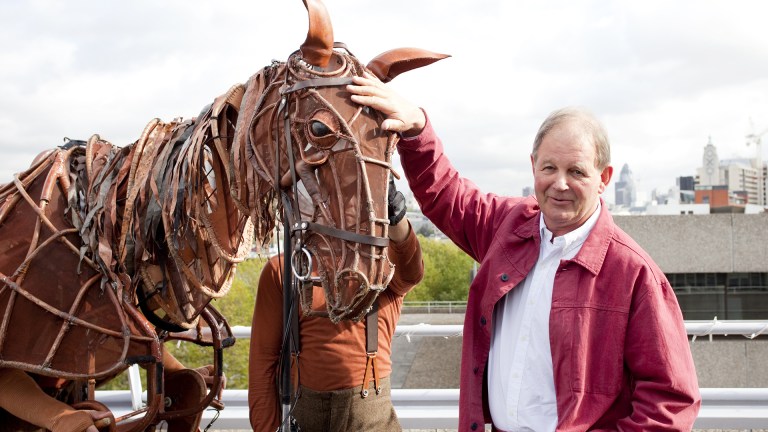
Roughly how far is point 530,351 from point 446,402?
6.04 feet

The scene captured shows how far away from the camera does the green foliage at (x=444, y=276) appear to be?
159 feet

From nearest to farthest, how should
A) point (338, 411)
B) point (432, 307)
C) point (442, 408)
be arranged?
point (338, 411) < point (442, 408) < point (432, 307)

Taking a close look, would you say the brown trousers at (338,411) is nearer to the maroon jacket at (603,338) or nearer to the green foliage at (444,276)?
the maroon jacket at (603,338)

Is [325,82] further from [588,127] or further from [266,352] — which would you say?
[266,352]

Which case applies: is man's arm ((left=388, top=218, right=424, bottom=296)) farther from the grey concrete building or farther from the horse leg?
the grey concrete building

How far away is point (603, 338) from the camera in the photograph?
185 centimetres

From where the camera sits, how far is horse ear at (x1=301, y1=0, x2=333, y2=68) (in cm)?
195

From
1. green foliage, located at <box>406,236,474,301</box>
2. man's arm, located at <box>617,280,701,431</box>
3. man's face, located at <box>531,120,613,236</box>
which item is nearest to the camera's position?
man's arm, located at <box>617,280,701,431</box>

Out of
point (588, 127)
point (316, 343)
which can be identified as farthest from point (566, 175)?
point (316, 343)

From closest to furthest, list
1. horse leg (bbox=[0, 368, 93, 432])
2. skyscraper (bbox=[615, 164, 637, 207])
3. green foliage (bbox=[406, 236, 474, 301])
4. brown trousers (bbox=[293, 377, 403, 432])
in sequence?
1. horse leg (bbox=[0, 368, 93, 432])
2. brown trousers (bbox=[293, 377, 403, 432])
3. green foliage (bbox=[406, 236, 474, 301])
4. skyscraper (bbox=[615, 164, 637, 207])

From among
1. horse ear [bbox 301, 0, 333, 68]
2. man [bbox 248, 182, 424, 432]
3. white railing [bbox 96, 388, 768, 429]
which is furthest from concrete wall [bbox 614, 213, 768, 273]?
horse ear [bbox 301, 0, 333, 68]

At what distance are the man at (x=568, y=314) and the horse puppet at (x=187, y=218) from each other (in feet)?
0.59

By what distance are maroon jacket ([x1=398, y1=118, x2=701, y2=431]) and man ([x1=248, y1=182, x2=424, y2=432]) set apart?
22.9 inches

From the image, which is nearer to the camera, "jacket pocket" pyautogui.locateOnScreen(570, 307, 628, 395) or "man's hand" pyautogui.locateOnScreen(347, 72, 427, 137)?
"jacket pocket" pyautogui.locateOnScreen(570, 307, 628, 395)
